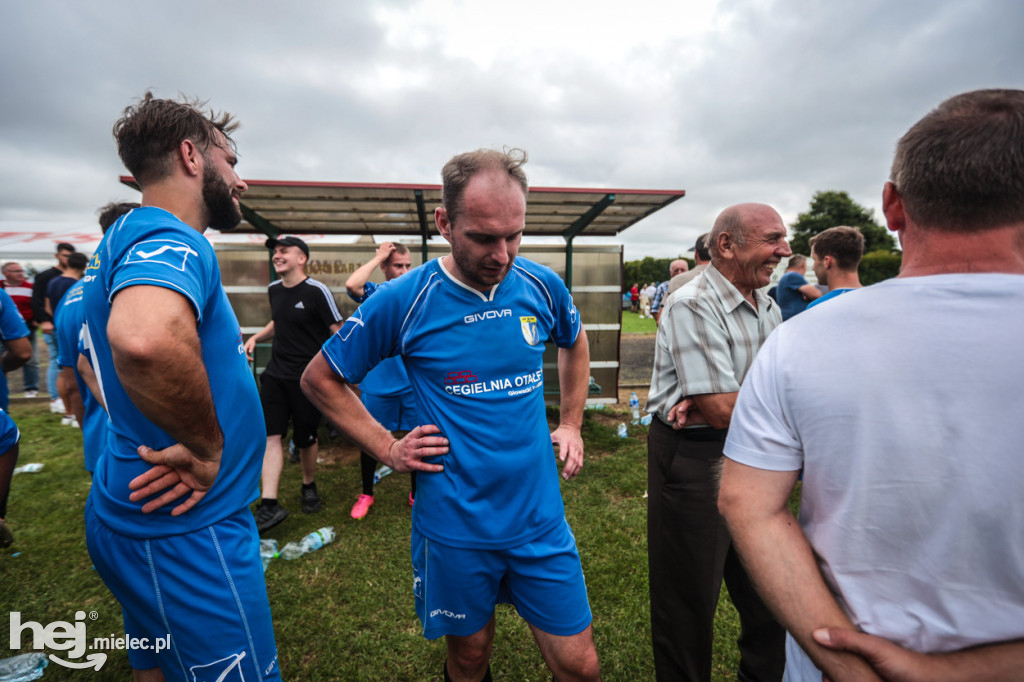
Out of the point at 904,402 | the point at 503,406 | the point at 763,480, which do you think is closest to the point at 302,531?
the point at 503,406

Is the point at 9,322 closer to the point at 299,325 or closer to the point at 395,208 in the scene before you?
the point at 299,325

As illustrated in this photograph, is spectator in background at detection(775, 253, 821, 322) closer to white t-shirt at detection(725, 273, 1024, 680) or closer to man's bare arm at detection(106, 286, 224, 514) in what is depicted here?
white t-shirt at detection(725, 273, 1024, 680)

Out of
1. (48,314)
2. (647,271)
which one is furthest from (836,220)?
(48,314)

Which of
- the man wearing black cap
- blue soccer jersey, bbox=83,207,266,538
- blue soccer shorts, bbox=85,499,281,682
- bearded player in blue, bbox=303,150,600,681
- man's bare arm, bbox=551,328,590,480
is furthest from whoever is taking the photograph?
the man wearing black cap

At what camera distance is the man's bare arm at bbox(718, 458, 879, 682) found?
1023 mm

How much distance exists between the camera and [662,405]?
2537 mm

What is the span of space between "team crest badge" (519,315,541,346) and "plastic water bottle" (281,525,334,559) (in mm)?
3086

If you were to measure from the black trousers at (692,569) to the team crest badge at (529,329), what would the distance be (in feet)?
3.01

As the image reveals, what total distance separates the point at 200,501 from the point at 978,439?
208cm

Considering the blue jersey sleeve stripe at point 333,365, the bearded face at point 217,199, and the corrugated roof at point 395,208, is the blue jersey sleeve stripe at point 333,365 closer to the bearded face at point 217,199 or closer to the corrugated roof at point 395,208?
the bearded face at point 217,199

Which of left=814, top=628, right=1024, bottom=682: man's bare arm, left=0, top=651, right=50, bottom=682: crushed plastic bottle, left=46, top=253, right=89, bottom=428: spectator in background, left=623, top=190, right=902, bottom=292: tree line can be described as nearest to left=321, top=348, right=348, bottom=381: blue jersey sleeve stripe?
left=814, top=628, right=1024, bottom=682: man's bare arm

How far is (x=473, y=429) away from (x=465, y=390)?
0.53ft

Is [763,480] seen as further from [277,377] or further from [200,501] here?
[277,377]

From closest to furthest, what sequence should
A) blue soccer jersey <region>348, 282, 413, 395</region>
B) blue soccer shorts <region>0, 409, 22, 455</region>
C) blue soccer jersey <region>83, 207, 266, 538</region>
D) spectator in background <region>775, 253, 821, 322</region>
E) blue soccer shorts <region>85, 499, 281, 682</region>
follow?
1. blue soccer jersey <region>83, 207, 266, 538</region>
2. blue soccer shorts <region>85, 499, 281, 682</region>
3. blue soccer shorts <region>0, 409, 22, 455</region>
4. blue soccer jersey <region>348, 282, 413, 395</region>
5. spectator in background <region>775, 253, 821, 322</region>
